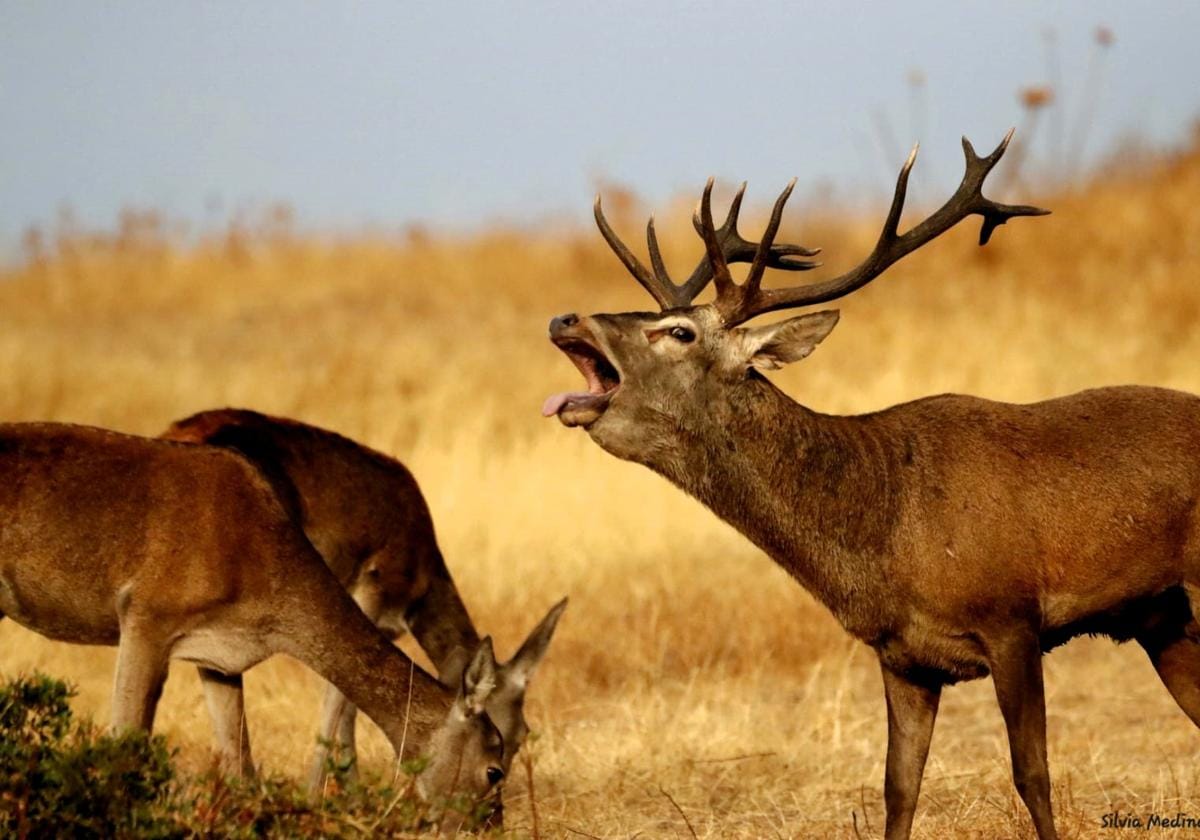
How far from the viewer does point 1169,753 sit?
27.2 feet

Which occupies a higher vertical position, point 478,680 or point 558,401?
point 558,401

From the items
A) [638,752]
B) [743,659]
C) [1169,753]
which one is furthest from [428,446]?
[1169,753]

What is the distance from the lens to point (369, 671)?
6.91 meters

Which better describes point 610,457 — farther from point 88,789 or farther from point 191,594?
point 88,789

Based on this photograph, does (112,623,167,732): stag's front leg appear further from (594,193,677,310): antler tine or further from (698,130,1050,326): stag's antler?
(698,130,1050,326): stag's antler

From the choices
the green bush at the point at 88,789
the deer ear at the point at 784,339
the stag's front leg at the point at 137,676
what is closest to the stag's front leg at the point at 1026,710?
the deer ear at the point at 784,339

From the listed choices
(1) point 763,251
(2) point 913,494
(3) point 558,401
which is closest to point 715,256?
(1) point 763,251

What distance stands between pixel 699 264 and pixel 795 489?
1.18 metres

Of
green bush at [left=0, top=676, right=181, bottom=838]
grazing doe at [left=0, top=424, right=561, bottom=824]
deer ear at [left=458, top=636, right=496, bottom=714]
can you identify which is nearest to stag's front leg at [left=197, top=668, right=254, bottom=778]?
grazing doe at [left=0, top=424, right=561, bottom=824]

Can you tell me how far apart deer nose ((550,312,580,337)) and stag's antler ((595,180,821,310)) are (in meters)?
0.40

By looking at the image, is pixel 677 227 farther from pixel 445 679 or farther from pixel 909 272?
pixel 445 679

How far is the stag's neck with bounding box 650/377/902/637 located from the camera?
626 centimetres

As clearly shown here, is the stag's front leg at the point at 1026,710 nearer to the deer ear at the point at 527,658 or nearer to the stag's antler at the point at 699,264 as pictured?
the stag's antler at the point at 699,264

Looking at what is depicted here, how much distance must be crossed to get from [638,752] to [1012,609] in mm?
2745
